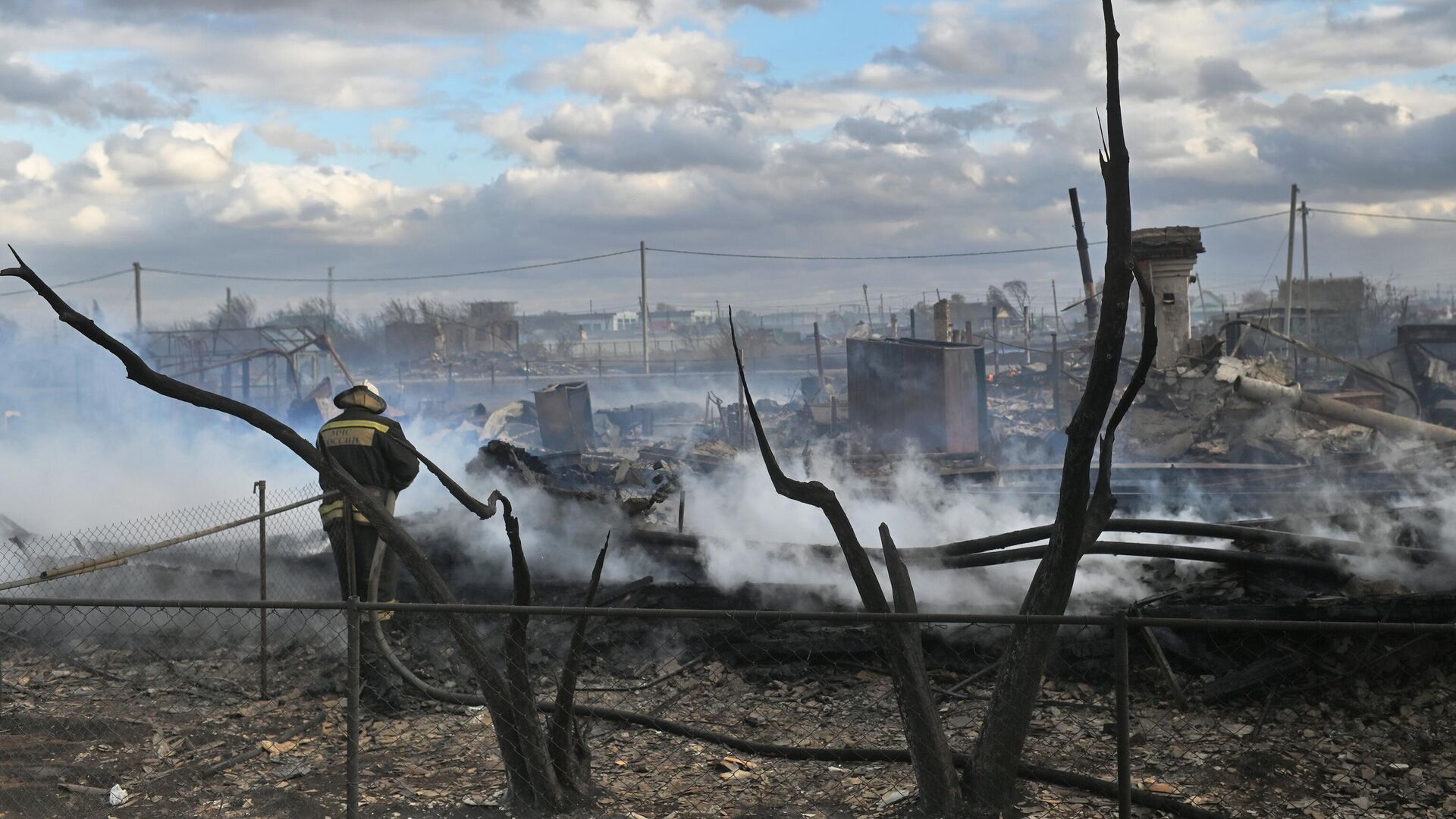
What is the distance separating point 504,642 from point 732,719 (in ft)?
6.86

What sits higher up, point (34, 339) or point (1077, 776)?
point (34, 339)

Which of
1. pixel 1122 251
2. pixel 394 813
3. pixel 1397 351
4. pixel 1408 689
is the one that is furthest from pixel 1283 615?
pixel 1397 351

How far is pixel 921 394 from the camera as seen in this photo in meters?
16.8

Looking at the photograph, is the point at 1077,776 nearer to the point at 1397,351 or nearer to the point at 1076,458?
the point at 1076,458

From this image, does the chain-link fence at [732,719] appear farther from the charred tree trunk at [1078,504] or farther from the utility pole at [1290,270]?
the utility pole at [1290,270]

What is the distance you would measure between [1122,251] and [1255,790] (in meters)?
2.72

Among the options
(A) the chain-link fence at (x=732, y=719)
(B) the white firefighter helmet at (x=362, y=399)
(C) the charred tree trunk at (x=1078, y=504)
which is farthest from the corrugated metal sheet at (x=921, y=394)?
(C) the charred tree trunk at (x=1078, y=504)

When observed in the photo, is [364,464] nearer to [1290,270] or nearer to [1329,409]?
[1329,409]

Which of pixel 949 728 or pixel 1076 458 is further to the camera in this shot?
pixel 949 728

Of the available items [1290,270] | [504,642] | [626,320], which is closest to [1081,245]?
[1290,270]

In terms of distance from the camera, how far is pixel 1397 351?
19.9 meters

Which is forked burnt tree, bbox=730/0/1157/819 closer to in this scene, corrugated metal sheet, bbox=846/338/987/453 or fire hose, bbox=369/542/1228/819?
fire hose, bbox=369/542/1228/819

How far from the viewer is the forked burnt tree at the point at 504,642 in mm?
3941

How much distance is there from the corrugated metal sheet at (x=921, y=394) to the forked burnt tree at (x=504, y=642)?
12.3m
